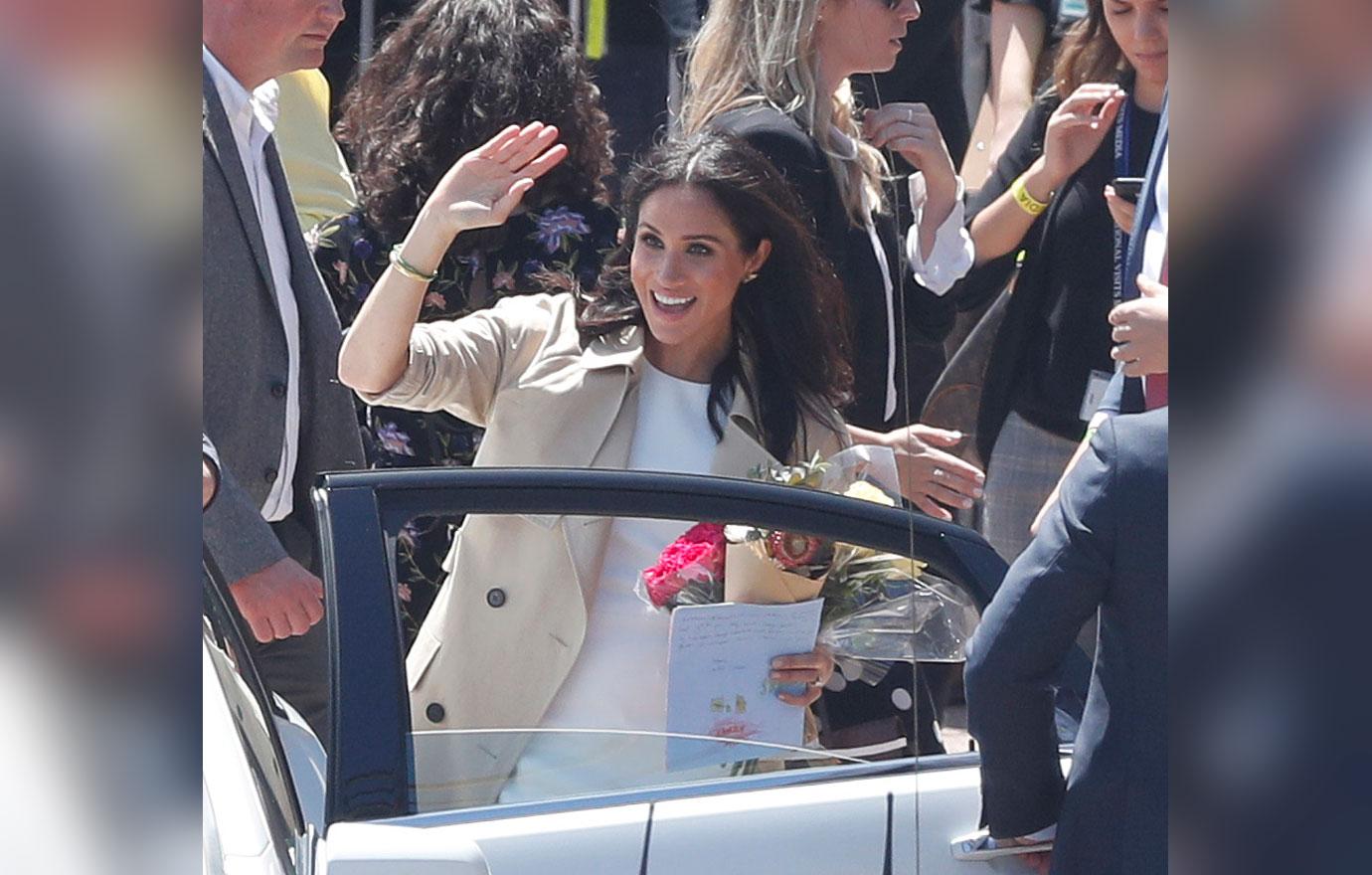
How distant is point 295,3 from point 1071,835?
3.90 feet

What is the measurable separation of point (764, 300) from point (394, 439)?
420 mm

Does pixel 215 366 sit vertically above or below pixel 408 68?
below

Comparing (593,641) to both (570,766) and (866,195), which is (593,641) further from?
(866,195)

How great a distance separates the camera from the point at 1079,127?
1.79 meters

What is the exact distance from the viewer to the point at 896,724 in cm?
177

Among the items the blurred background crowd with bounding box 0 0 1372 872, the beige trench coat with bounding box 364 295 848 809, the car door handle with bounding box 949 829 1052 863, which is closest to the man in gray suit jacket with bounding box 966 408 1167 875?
the car door handle with bounding box 949 829 1052 863
